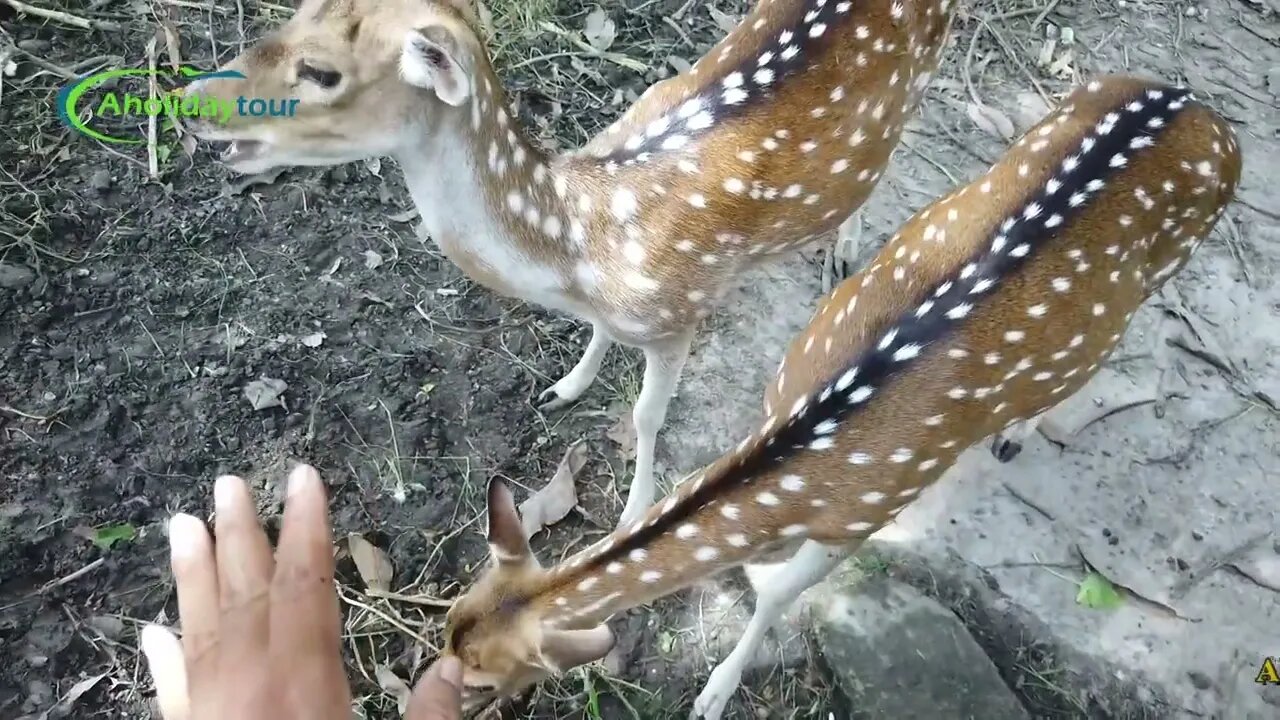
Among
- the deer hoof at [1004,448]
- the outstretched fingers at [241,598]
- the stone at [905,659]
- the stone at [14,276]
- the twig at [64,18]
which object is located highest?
the twig at [64,18]

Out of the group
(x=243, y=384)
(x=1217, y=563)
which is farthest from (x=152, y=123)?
(x=1217, y=563)

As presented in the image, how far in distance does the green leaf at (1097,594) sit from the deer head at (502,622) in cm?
172

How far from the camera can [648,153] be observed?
2.41 meters

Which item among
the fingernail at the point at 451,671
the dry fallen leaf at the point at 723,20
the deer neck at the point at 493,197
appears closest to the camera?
the fingernail at the point at 451,671

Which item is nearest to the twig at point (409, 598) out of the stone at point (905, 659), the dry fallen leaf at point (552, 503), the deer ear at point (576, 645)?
the dry fallen leaf at point (552, 503)

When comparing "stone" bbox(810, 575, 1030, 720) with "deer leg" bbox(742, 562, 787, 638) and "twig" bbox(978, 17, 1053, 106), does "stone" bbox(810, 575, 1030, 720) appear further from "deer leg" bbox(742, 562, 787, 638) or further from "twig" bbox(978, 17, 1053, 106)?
"twig" bbox(978, 17, 1053, 106)

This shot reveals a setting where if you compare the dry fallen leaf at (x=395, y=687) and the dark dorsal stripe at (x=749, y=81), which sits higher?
the dark dorsal stripe at (x=749, y=81)

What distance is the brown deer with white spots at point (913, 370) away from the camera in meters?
2.04

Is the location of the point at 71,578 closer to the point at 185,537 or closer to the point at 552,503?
the point at 185,537

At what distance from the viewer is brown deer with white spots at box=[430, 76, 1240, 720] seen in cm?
204

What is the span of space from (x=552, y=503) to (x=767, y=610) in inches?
29.4

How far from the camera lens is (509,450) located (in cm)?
293

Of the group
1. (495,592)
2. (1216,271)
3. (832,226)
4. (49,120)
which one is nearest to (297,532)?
(495,592)

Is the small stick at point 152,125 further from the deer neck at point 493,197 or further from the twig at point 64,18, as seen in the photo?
the deer neck at point 493,197
